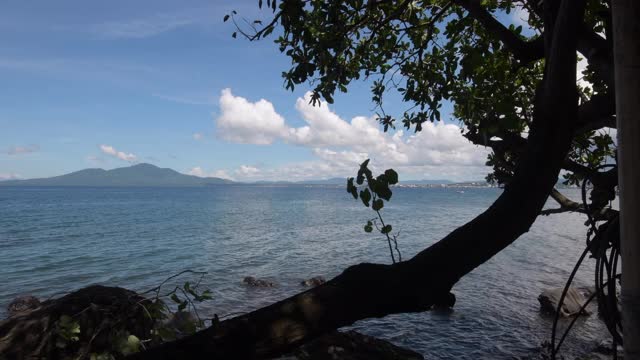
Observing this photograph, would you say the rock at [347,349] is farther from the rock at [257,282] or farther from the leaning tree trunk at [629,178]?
the rock at [257,282]

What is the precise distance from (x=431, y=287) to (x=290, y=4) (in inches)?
154

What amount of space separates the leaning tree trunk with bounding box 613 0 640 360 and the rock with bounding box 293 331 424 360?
7609 millimetres

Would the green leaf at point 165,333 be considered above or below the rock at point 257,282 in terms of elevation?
above

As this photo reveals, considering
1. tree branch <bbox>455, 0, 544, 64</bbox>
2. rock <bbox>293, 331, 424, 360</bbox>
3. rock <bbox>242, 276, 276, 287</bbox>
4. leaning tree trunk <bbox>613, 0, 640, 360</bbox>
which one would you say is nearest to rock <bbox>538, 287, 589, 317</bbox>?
rock <bbox>293, 331, 424, 360</bbox>

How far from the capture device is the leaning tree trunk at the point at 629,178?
6.20 feet

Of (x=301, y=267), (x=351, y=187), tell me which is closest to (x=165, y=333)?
(x=351, y=187)

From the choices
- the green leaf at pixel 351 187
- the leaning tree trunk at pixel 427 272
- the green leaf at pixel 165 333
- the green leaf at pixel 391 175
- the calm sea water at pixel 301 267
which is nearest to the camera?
the leaning tree trunk at pixel 427 272

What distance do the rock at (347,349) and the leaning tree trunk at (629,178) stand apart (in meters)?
7.61

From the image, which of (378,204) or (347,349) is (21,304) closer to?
(347,349)

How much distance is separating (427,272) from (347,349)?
8.33m

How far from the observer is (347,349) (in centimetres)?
989

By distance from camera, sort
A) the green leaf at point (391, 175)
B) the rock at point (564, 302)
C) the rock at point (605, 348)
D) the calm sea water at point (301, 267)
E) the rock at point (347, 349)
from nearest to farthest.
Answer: the green leaf at point (391, 175), the rock at point (347, 349), the rock at point (605, 348), the calm sea water at point (301, 267), the rock at point (564, 302)

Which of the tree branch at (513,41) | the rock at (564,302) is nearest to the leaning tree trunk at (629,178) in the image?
the tree branch at (513,41)

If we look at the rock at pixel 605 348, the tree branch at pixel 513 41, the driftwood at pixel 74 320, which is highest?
the tree branch at pixel 513 41
